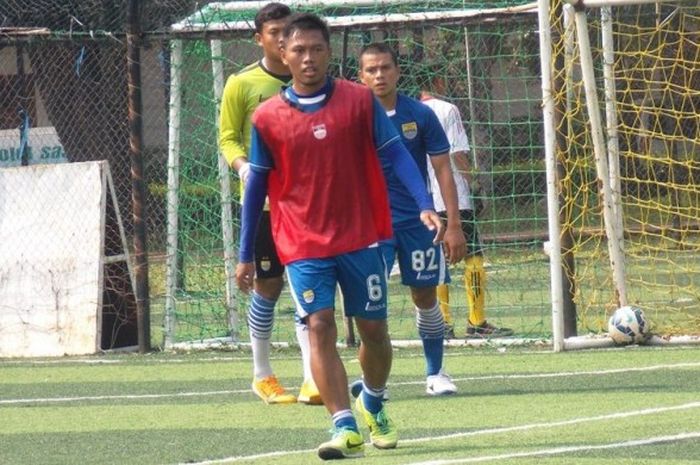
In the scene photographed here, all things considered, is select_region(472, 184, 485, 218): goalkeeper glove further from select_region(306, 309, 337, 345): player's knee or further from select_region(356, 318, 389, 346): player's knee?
select_region(306, 309, 337, 345): player's knee

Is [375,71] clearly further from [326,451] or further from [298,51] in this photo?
[326,451]

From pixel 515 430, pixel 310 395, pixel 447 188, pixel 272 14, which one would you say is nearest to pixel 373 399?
Answer: pixel 515 430

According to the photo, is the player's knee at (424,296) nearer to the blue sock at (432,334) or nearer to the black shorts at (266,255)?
the blue sock at (432,334)

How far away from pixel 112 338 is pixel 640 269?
4.41 m

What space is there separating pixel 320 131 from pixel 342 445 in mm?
1382

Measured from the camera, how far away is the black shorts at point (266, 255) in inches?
401

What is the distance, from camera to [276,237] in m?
8.18

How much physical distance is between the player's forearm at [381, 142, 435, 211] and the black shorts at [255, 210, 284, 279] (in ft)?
7.37

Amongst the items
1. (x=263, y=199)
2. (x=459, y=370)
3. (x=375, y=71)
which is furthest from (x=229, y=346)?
(x=263, y=199)

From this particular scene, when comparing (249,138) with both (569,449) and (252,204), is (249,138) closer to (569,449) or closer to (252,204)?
(252,204)

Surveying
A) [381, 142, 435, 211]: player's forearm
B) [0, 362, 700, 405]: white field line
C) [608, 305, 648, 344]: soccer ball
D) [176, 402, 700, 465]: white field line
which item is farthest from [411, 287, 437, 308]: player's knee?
[608, 305, 648, 344]: soccer ball

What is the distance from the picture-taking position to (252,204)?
8.19 metres

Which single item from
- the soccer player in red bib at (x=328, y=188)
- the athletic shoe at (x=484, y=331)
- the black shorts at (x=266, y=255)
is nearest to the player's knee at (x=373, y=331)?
the soccer player in red bib at (x=328, y=188)

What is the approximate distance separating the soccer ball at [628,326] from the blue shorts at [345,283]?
187 inches
